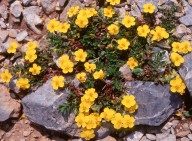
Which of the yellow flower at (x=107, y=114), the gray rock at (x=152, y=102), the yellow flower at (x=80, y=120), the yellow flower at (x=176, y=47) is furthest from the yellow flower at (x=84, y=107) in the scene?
the yellow flower at (x=176, y=47)

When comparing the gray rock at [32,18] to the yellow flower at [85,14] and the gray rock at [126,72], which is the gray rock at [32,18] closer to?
the yellow flower at [85,14]

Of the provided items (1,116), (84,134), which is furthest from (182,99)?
(1,116)

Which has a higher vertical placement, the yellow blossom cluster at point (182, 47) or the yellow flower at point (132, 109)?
the yellow blossom cluster at point (182, 47)

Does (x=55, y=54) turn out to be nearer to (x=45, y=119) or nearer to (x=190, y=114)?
(x=45, y=119)

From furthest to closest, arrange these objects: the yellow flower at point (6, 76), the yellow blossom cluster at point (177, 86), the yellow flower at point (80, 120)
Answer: the yellow flower at point (6, 76) < the yellow flower at point (80, 120) < the yellow blossom cluster at point (177, 86)

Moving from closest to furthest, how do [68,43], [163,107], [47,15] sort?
[163,107] → [68,43] → [47,15]

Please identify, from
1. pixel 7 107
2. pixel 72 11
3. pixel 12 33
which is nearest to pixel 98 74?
pixel 72 11

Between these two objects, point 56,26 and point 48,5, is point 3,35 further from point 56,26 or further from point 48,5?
point 56,26
